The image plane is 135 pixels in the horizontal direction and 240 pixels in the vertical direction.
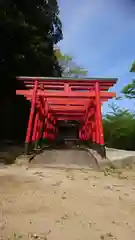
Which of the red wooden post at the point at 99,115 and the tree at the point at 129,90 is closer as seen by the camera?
the red wooden post at the point at 99,115

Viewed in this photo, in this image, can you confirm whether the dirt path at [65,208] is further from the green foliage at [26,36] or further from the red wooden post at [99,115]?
the green foliage at [26,36]

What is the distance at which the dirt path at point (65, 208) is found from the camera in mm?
2572

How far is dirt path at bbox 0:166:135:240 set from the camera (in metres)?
2.57

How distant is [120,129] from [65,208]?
1398 cm

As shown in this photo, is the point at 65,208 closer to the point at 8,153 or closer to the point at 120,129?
the point at 8,153

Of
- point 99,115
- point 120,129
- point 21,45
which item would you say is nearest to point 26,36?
point 21,45

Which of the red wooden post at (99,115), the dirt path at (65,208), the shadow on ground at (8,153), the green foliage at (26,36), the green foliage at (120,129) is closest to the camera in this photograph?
the dirt path at (65,208)

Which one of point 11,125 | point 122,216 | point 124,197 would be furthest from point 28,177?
point 11,125

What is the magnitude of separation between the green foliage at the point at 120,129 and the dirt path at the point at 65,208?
11584mm

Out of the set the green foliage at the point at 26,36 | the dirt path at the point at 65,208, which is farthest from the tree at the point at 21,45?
the dirt path at the point at 65,208

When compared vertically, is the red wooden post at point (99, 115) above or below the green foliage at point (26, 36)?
below

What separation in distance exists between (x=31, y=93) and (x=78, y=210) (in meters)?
6.79

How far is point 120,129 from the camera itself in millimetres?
16938

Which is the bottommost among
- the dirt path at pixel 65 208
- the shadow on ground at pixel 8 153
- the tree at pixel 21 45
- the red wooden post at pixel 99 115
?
the dirt path at pixel 65 208
